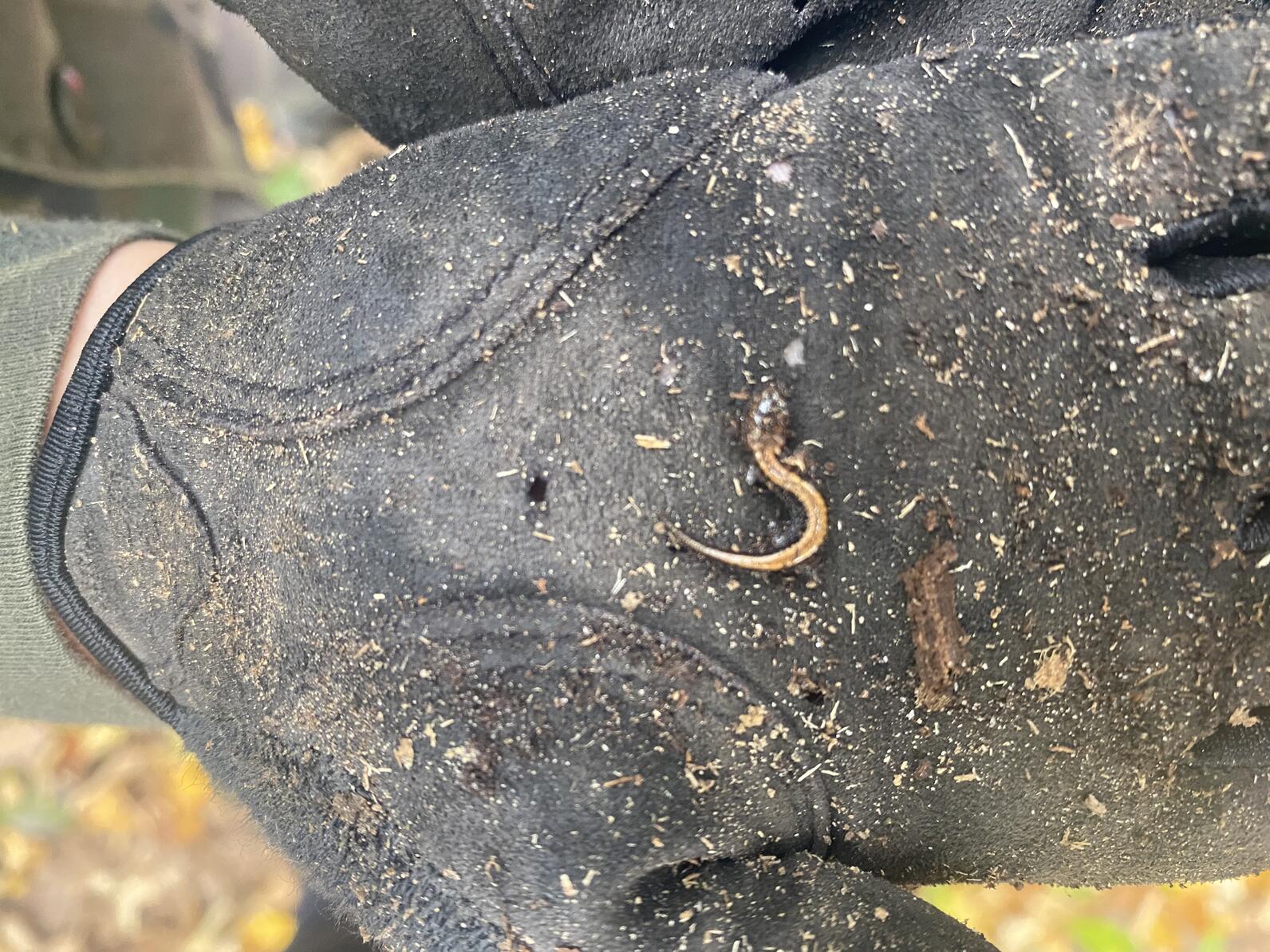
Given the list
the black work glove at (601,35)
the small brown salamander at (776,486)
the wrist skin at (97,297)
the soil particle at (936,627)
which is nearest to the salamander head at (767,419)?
the small brown salamander at (776,486)

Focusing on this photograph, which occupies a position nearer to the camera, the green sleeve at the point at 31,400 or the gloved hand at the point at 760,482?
the gloved hand at the point at 760,482

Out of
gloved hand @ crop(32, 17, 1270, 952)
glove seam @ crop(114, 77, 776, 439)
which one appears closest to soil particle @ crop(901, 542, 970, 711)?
gloved hand @ crop(32, 17, 1270, 952)

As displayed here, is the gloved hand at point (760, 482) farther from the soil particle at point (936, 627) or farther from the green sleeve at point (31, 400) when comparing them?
the green sleeve at point (31, 400)

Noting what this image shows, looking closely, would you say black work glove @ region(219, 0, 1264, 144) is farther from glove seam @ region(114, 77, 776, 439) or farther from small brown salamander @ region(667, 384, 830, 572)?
small brown salamander @ region(667, 384, 830, 572)

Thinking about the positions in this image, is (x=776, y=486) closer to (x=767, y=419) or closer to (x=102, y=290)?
(x=767, y=419)

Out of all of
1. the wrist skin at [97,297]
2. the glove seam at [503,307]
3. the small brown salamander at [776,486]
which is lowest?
the small brown salamander at [776,486]

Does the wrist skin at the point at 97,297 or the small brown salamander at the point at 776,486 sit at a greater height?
the wrist skin at the point at 97,297

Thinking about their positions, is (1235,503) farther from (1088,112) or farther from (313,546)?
(313,546)
